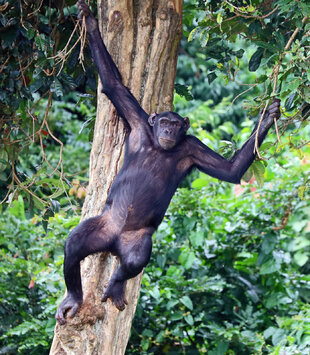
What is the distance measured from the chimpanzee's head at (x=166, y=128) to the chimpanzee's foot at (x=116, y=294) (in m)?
0.96

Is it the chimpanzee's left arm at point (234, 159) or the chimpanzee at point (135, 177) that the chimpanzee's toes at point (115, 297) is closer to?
the chimpanzee at point (135, 177)

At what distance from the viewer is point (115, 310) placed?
384cm

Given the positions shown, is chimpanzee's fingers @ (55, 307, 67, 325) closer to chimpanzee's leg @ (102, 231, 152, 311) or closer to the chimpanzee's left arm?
chimpanzee's leg @ (102, 231, 152, 311)

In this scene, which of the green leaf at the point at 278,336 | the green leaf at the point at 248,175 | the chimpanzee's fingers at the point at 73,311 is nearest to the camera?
the chimpanzee's fingers at the point at 73,311

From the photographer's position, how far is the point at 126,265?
376 cm

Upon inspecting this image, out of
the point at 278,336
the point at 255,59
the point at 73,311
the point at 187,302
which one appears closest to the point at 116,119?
the point at 255,59

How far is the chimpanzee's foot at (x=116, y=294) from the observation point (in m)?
3.79

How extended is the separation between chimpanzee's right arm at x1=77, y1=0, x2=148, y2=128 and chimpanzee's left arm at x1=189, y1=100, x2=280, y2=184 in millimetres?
455

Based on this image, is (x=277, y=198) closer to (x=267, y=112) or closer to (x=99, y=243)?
(x=267, y=112)

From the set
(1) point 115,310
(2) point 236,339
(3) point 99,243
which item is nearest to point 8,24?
(3) point 99,243

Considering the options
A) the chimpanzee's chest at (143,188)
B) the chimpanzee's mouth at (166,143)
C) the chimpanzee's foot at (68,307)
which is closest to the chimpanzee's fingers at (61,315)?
the chimpanzee's foot at (68,307)

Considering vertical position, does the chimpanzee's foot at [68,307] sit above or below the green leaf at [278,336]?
above

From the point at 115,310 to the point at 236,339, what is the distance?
2672 mm

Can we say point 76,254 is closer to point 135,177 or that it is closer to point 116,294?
point 116,294
